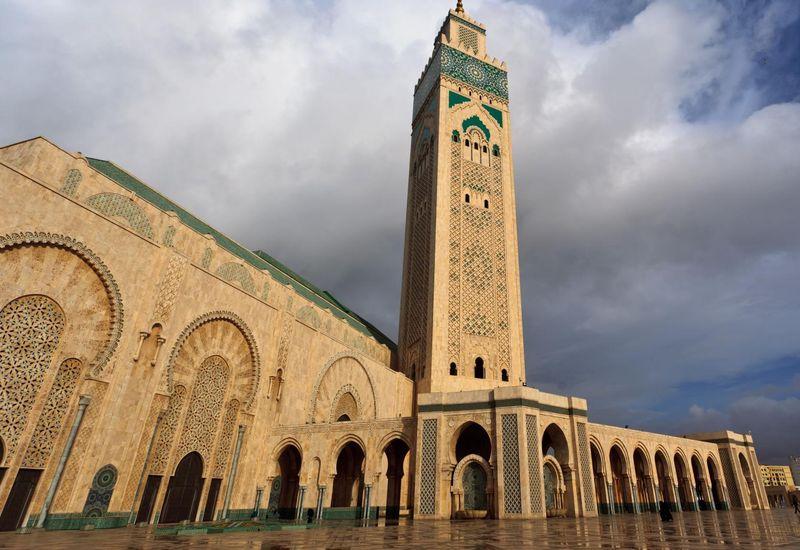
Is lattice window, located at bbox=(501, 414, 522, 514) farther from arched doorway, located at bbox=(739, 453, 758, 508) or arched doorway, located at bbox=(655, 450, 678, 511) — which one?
arched doorway, located at bbox=(739, 453, 758, 508)

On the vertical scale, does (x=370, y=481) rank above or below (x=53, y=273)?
below

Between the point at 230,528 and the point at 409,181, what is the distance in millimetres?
21772

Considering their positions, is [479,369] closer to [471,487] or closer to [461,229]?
[461,229]

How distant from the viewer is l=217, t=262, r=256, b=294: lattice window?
1436 cm

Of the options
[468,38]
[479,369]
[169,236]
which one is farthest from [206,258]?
[468,38]

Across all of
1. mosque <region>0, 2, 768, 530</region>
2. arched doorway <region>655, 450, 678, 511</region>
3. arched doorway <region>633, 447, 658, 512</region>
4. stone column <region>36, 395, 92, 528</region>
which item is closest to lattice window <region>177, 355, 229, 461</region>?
mosque <region>0, 2, 768, 530</region>

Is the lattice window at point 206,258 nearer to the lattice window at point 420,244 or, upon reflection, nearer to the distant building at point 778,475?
the lattice window at point 420,244

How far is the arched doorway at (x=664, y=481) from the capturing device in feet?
63.0

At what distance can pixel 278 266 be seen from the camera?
2102cm

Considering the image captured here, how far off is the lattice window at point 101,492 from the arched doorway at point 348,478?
752 centimetres

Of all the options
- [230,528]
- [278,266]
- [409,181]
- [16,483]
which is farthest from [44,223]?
[409,181]

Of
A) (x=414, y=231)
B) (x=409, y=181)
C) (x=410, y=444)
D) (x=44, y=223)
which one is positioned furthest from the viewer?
(x=409, y=181)

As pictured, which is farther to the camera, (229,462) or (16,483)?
(229,462)

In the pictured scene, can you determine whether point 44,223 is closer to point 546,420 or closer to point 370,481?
point 370,481
